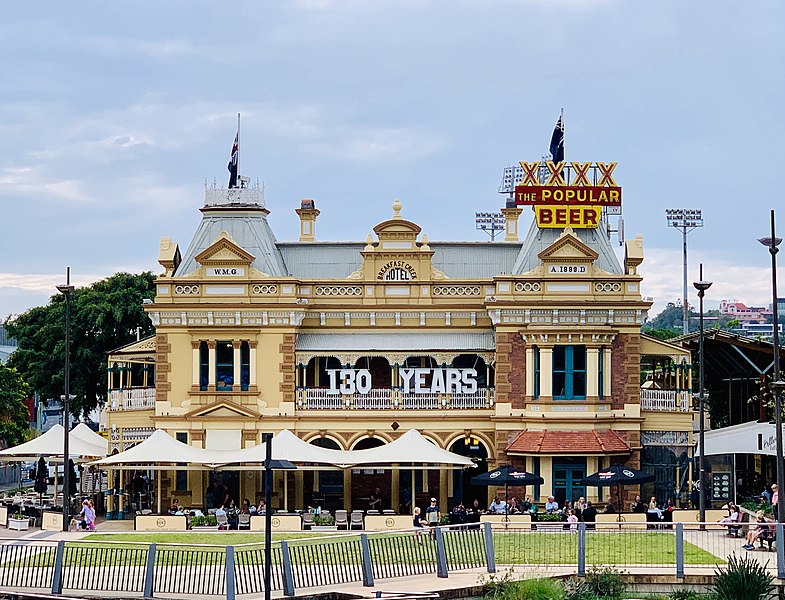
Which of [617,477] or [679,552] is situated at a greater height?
[617,477]

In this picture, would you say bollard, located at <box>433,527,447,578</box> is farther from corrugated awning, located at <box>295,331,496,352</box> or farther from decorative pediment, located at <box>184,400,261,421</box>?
decorative pediment, located at <box>184,400,261,421</box>

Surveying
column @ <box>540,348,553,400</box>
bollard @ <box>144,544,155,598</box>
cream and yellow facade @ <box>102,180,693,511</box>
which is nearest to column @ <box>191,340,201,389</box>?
cream and yellow facade @ <box>102,180,693,511</box>

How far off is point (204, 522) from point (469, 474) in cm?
957

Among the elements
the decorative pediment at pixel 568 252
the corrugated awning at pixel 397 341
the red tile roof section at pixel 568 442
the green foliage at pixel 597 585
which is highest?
the decorative pediment at pixel 568 252

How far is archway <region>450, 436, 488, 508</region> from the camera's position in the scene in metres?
48.6

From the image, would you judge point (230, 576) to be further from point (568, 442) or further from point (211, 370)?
point (211, 370)

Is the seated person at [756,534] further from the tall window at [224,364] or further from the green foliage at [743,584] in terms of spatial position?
the tall window at [224,364]

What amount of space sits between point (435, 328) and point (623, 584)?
2181 centimetres

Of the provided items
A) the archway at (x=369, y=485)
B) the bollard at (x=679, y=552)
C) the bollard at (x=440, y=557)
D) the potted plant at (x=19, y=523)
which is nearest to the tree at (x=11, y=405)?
the potted plant at (x=19, y=523)

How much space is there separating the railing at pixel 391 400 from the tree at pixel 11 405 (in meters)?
23.8

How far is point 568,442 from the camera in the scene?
46.7 metres

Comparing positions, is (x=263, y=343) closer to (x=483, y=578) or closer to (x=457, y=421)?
(x=457, y=421)

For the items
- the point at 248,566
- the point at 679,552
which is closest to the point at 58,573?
the point at 248,566

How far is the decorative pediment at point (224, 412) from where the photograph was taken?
158ft
